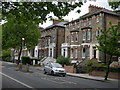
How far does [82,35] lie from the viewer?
43.3 m

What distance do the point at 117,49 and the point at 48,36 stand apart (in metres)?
35.8

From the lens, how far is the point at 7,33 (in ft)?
165

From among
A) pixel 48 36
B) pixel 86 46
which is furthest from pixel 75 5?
pixel 48 36

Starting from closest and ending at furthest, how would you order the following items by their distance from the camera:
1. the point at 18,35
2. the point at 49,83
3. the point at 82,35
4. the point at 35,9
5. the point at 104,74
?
the point at 35,9 < the point at 49,83 < the point at 104,74 < the point at 82,35 < the point at 18,35

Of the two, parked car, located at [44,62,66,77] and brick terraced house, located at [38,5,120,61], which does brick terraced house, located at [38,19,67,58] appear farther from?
parked car, located at [44,62,66,77]

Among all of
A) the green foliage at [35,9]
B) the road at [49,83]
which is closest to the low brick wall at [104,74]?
the road at [49,83]

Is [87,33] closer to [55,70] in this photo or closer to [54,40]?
[54,40]

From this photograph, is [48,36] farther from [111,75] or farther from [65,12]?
[65,12]

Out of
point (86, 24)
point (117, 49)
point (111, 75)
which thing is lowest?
point (111, 75)

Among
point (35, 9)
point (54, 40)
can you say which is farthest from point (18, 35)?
point (35, 9)

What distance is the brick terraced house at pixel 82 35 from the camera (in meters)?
39.2

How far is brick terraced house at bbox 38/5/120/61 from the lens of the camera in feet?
128

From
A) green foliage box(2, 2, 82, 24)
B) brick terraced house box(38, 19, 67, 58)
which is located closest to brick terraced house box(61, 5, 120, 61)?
brick terraced house box(38, 19, 67, 58)

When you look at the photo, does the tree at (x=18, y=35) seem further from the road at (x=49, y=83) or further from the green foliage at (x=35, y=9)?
the green foliage at (x=35, y=9)
